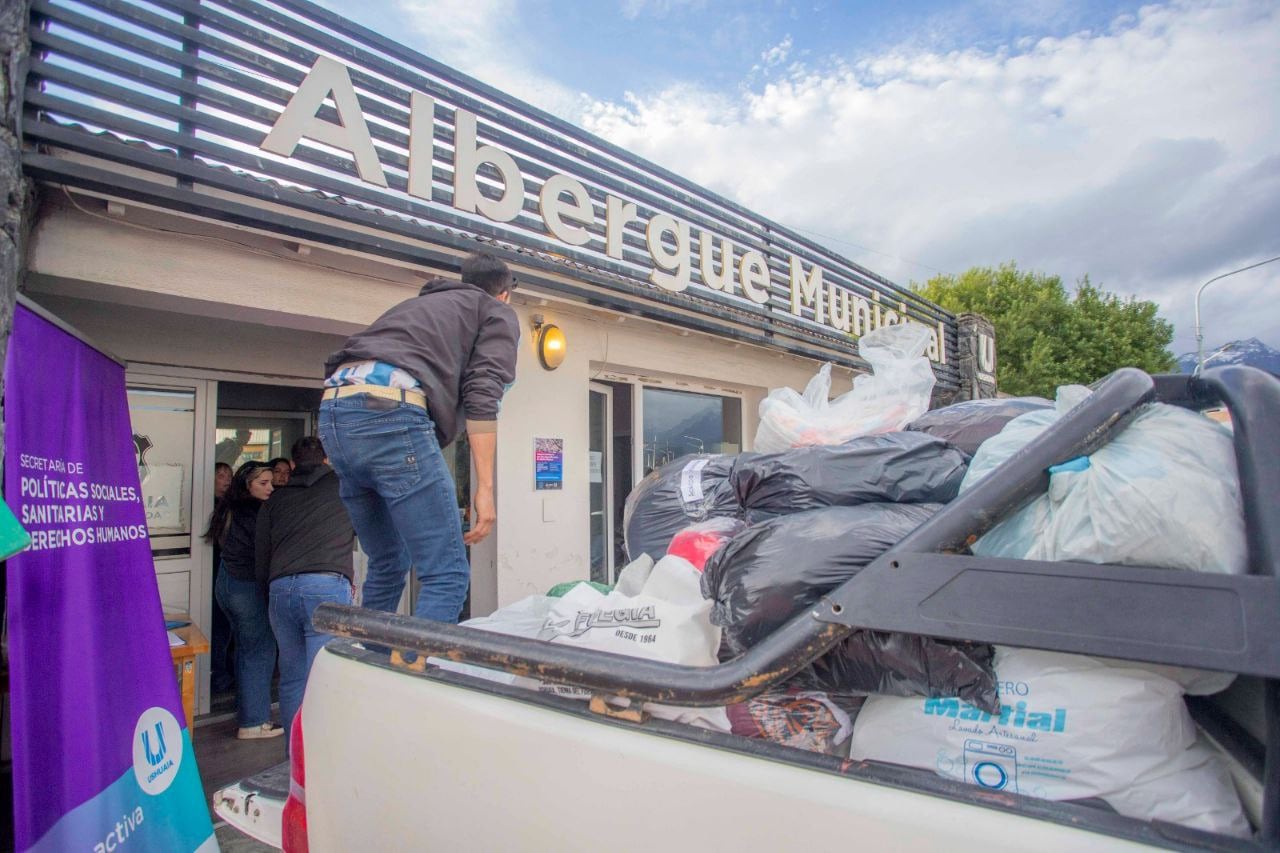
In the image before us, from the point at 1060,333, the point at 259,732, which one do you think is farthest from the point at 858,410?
the point at 1060,333

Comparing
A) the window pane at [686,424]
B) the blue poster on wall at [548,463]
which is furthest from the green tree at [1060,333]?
the blue poster on wall at [548,463]

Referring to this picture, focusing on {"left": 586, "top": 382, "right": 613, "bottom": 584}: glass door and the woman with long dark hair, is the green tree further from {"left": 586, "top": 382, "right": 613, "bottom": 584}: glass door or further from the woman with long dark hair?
the woman with long dark hair

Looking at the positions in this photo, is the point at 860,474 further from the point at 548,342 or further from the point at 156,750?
the point at 548,342

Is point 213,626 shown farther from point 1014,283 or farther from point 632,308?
point 1014,283

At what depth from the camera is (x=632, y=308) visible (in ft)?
17.1

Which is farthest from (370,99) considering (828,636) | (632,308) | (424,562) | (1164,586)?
(1164,586)

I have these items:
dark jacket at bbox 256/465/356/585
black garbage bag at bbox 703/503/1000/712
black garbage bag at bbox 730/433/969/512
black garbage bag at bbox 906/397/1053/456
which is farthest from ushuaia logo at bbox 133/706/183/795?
black garbage bag at bbox 906/397/1053/456

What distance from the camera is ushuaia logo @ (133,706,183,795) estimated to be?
2383 millimetres

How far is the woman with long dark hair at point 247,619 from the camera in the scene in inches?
161

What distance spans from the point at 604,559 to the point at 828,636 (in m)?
4.89

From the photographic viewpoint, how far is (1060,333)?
75.6 feet

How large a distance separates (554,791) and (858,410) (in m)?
1.38

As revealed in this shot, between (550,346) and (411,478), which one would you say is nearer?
(411,478)

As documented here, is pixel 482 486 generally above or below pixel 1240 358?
below
